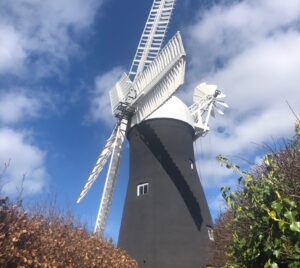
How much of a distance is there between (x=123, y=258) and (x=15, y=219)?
5331 millimetres

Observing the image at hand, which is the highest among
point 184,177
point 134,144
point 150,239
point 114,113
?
point 114,113

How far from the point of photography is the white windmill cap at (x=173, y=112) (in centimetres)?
1895

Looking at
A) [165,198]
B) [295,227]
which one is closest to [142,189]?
[165,198]

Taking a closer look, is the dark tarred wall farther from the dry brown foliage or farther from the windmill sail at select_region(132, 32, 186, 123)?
the dry brown foliage

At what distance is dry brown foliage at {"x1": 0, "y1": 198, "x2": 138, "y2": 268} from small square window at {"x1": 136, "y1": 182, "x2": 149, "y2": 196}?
7.04m

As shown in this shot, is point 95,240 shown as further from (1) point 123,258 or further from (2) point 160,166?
(2) point 160,166

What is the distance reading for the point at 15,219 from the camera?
20.5 ft

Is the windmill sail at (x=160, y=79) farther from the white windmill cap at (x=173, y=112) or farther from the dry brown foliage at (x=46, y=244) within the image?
the dry brown foliage at (x=46, y=244)

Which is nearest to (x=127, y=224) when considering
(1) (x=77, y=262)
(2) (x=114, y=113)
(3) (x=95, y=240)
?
(2) (x=114, y=113)

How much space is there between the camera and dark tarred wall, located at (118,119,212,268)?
16.0 meters

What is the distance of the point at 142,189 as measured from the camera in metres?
18.0

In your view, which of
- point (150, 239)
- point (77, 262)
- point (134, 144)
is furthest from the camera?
point (134, 144)

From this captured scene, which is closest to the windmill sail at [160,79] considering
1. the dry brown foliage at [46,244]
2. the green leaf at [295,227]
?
the dry brown foliage at [46,244]

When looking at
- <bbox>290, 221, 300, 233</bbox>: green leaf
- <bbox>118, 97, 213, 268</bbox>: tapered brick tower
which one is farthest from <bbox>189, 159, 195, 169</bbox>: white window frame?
<bbox>290, 221, 300, 233</bbox>: green leaf
